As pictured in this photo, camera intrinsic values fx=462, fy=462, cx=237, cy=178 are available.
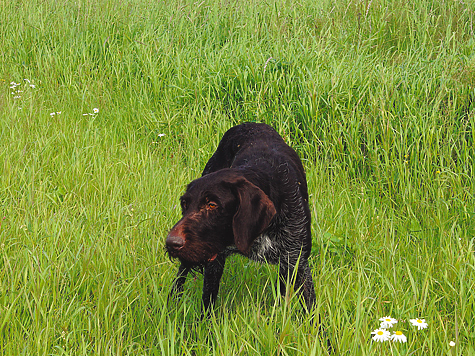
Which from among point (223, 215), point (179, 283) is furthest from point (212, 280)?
point (223, 215)

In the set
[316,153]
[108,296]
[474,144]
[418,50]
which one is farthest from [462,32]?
[108,296]

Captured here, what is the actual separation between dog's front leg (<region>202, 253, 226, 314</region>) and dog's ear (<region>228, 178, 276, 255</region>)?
0.40 m

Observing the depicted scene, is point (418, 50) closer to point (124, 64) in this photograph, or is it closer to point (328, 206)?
point (328, 206)

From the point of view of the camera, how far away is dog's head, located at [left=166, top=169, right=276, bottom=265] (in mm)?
2246

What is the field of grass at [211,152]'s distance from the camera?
2.29 meters

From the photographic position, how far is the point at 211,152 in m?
4.34

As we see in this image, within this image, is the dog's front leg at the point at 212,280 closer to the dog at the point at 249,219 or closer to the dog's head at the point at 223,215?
the dog at the point at 249,219

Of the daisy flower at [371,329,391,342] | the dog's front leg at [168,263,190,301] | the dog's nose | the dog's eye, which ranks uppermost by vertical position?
the dog's eye

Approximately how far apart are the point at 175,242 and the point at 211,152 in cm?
229

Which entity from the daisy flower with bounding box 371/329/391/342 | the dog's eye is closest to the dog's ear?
the dog's eye

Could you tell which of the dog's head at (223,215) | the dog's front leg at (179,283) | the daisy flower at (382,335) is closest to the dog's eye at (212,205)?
the dog's head at (223,215)

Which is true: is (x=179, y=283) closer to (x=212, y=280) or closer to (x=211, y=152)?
(x=212, y=280)

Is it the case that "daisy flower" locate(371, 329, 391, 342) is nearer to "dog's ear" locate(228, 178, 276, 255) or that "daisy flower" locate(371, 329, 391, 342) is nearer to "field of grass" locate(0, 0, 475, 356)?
"field of grass" locate(0, 0, 475, 356)

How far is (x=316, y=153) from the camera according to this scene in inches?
167
